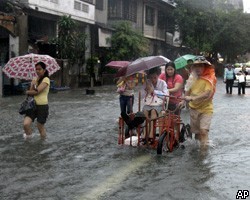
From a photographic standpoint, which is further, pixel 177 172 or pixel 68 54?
pixel 68 54

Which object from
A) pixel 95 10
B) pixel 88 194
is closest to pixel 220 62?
pixel 95 10

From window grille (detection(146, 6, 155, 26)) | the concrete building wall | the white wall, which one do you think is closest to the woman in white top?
the white wall

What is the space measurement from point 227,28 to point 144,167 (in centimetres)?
4606

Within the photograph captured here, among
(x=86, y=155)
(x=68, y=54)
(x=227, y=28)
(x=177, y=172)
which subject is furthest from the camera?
(x=227, y=28)

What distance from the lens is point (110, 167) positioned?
7.47 meters

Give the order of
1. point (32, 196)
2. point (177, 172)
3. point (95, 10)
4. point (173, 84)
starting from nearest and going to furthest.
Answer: point (32, 196), point (177, 172), point (173, 84), point (95, 10)

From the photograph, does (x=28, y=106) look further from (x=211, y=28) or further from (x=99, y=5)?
(x=211, y=28)

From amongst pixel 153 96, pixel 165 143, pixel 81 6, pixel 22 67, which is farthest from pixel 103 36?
pixel 165 143

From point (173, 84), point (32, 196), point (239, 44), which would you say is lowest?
point (32, 196)

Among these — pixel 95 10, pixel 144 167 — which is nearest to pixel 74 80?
pixel 95 10

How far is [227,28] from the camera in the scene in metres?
51.4

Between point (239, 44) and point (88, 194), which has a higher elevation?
point (239, 44)

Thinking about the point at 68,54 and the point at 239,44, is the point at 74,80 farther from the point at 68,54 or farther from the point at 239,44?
the point at 239,44

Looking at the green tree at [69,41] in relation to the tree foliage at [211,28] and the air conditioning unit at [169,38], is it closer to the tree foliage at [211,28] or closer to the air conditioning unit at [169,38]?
the tree foliage at [211,28]
